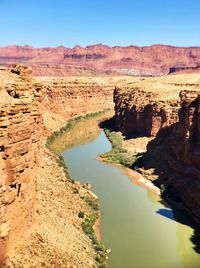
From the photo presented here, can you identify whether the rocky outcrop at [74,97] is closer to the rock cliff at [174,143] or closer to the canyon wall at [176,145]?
the rock cliff at [174,143]

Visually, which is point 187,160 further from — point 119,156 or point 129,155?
point 119,156

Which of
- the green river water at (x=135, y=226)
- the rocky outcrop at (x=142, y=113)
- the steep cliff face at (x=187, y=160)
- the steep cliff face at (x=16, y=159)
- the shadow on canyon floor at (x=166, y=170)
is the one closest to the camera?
the steep cliff face at (x=16, y=159)

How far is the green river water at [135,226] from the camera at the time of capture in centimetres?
2394

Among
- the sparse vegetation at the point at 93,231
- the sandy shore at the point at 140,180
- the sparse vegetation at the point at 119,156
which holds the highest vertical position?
the sparse vegetation at the point at 93,231

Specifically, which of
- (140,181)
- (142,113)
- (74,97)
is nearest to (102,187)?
(140,181)

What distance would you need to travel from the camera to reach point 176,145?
35.2 meters

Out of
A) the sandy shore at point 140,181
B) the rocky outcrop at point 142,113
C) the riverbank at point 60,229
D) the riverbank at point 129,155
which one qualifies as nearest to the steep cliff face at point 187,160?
the sandy shore at point 140,181

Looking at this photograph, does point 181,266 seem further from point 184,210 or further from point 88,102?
point 88,102

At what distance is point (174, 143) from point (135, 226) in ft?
35.3

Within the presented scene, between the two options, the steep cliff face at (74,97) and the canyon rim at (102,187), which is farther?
the steep cliff face at (74,97)

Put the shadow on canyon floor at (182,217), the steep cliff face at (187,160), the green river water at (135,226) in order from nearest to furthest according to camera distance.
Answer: the green river water at (135,226) → the shadow on canyon floor at (182,217) → the steep cliff face at (187,160)

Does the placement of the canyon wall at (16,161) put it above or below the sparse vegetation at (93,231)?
above

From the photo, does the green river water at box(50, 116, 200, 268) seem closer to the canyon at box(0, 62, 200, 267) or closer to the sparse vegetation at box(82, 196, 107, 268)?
the sparse vegetation at box(82, 196, 107, 268)

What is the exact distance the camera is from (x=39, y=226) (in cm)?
2003
